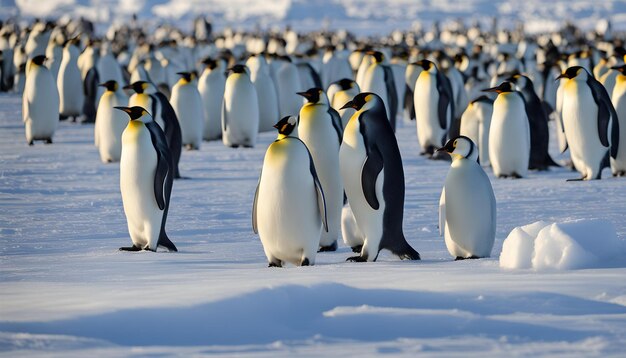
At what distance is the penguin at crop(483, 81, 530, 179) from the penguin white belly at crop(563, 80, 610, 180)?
36 cm

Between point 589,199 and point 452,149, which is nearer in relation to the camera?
point 452,149

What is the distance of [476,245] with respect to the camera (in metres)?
5.44

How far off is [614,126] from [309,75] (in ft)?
24.0

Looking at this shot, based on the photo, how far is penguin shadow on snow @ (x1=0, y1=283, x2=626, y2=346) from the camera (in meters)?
3.35

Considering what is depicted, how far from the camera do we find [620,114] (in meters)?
9.16

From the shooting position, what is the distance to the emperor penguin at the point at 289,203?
509 centimetres

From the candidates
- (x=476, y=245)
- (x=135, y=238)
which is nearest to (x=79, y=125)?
(x=135, y=238)

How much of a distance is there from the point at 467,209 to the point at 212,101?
7670 mm

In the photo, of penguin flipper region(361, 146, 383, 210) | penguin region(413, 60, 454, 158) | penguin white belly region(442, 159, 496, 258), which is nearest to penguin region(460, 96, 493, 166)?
penguin region(413, 60, 454, 158)

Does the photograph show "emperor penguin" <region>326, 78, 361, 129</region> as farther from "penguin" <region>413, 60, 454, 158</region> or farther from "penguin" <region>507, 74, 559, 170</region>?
"penguin" <region>413, 60, 454, 158</region>

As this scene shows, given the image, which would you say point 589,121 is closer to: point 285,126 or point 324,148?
point 324,148

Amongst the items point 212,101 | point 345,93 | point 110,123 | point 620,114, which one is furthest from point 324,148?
point 212,101

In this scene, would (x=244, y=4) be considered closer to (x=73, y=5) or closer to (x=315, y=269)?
(x=73, y=5)

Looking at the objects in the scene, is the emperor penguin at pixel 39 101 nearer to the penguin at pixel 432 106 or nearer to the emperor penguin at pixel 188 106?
the emperor penguin at pixel 188 106
